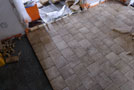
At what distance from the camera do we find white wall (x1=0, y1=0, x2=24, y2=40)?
2257 millimetres

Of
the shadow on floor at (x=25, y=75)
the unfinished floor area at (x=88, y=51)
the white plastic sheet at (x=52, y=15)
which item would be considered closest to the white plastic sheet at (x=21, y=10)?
the unfinished floor area at (x=88, y=51)

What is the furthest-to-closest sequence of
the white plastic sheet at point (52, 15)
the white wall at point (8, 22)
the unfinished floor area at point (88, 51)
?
the white plastic sheet at point (52, 15) < the white wall at point (8, 22) < the unfinished floor area at point (88, 51)

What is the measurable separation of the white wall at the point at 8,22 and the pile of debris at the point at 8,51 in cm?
16

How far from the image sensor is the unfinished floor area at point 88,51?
2.04 m

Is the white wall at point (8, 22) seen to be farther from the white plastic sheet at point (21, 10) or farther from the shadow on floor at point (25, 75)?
the shadow on floor at point (25, 75)

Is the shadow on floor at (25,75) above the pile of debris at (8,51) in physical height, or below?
below

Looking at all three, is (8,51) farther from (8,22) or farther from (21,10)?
(21,10)

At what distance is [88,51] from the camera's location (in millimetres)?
2436

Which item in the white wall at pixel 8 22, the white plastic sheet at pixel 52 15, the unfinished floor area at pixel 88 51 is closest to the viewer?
the unfinished floor area at pixel 88 51

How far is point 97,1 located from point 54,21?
142cm

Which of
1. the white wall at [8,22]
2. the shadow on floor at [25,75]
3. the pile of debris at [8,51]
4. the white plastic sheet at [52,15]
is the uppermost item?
the white wall at [8,22]

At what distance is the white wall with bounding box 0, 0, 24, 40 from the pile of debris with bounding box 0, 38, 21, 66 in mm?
161

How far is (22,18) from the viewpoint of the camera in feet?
8.47

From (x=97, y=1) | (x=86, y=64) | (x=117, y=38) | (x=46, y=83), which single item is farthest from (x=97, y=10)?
(x=46, y=83)
